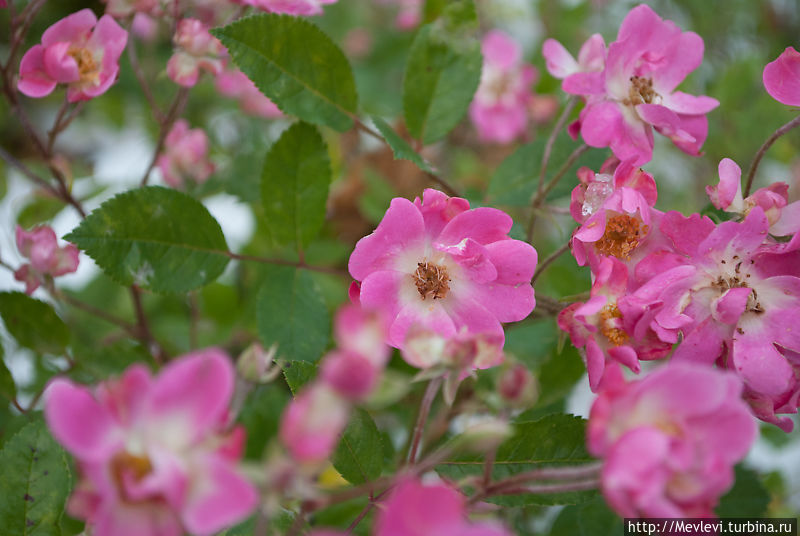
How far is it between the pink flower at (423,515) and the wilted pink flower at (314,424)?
5 cm

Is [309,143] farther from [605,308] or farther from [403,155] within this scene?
[605,308]

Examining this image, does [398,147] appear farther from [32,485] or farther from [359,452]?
[32,485]

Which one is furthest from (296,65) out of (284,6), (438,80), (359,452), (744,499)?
(744,499)

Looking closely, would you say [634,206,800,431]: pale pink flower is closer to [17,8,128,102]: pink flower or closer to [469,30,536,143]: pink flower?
[17,8,128,102]: pink flower

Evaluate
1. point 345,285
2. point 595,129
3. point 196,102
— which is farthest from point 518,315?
point 196,102

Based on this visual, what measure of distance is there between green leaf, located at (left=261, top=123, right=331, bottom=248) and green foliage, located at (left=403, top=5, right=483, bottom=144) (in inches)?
4.3

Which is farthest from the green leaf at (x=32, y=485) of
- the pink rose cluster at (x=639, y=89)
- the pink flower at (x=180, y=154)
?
the pink rose cluster at (x=639, y=89)

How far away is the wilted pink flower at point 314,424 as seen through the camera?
0.29 metres

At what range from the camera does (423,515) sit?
1.03 ft

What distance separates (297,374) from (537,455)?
196 mm

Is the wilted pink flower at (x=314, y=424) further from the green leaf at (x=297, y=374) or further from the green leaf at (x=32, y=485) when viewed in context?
the green leaf at (x=32, y=485)

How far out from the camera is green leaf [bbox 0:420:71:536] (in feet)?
1.68

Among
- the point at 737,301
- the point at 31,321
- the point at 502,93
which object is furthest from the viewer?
the point at 502,93

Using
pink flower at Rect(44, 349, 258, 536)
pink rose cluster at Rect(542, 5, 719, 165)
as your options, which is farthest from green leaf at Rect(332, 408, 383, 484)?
pink rose cluster at Rect(542, 5, 719, 165)
